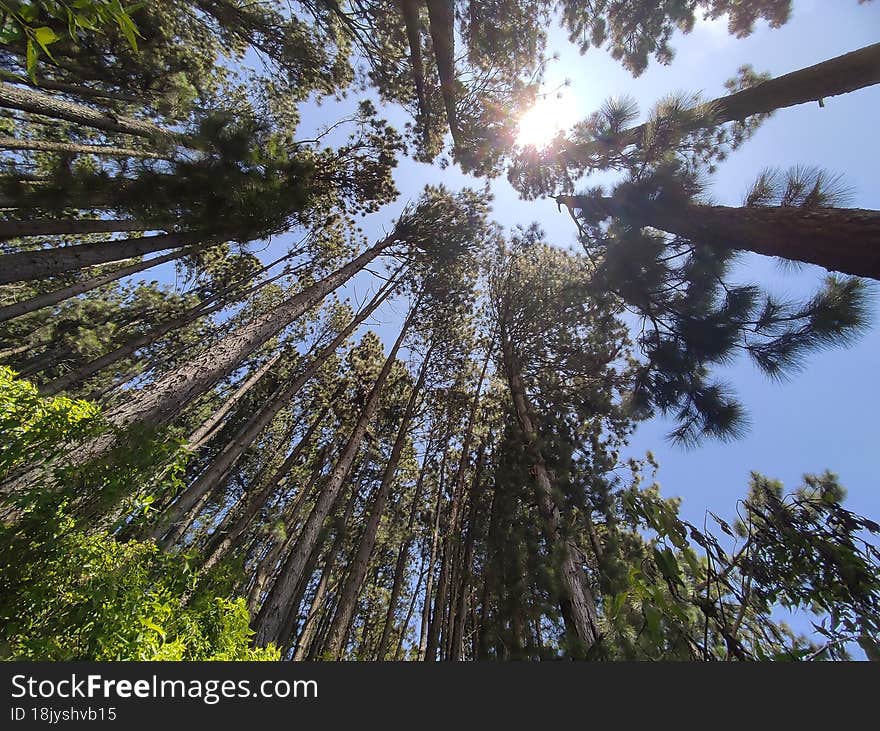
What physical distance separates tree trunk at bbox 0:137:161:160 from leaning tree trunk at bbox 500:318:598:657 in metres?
8.17

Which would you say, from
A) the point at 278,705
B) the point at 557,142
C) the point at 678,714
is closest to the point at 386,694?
the point at 278,705

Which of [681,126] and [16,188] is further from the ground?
[681,126]

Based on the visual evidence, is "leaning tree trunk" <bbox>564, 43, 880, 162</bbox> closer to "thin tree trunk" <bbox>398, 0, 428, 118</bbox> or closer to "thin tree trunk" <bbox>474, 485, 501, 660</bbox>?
"thin tree trunk" <bbox>398, 0, 428, 118</bbox>

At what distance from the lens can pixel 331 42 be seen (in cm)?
859

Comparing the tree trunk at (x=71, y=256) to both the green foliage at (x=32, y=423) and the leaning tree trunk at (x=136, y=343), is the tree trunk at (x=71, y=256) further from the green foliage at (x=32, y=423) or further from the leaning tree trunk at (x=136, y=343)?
the leaning tree trunk at (x=136, y=343)

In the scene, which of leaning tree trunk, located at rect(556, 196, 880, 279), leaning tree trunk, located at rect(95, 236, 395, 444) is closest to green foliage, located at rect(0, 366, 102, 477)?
leaning tree trunk, located at rect(95, 236, 395, 444)

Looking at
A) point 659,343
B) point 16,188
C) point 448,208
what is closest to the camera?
point 659,343

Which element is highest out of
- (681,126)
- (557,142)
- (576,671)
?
(557,142)

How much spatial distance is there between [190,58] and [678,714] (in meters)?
13.3

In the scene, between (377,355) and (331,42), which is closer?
(331,42)

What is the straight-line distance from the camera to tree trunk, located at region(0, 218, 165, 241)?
4836mm

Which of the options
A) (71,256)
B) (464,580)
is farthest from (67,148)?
(464,580)

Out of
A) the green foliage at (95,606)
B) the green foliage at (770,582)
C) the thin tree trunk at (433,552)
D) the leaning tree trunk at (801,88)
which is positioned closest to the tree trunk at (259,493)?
the thin tree trunk at (433,552)

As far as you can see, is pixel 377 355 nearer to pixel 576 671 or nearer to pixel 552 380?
pixel 552 380
